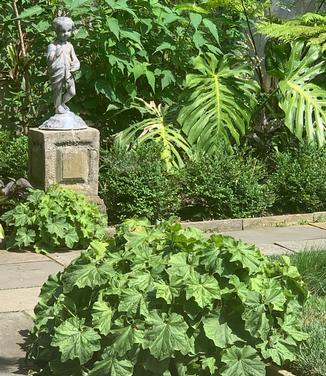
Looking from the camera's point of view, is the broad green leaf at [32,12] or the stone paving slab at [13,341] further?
the broad green leaf at [32,12]

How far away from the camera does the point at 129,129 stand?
34.3ft

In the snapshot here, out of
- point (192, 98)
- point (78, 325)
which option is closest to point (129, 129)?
point (192, 98)

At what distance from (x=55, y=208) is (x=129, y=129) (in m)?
2.39

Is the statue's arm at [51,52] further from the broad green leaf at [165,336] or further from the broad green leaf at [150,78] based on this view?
the broad green leaf at [165,336]

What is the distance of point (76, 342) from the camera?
5039 mm

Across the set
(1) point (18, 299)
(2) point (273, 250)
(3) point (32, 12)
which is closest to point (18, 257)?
(1) point (18, 299)

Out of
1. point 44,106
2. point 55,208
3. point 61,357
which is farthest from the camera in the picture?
point 44,106

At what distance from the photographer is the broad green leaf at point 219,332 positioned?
4.98m

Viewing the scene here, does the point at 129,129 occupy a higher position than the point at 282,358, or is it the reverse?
the point at 129,129

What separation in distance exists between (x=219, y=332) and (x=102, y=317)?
613 millimetres

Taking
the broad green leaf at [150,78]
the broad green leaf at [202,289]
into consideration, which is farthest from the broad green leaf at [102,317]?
the broad green leaf at [150,78]

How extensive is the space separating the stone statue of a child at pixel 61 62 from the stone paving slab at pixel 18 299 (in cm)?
260

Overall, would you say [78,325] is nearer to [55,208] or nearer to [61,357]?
[61,357]

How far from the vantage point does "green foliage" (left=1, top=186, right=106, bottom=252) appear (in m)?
8.21
